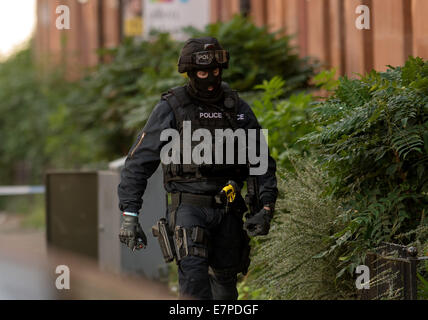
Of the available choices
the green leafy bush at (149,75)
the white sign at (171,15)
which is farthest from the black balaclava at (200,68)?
the white sign at (171,15)

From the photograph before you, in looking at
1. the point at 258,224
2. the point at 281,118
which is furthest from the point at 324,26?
the point at 258,224

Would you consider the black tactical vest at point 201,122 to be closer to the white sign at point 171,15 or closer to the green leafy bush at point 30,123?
the white sign at point 171,15

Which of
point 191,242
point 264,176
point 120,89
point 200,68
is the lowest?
point 191,242

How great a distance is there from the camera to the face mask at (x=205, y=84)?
507 centimetres

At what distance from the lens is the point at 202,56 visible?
16.5 ft

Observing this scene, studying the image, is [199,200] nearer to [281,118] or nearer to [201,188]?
[201,188]

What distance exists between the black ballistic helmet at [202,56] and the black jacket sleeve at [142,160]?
0.31 m

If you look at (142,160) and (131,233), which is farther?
(142,160)

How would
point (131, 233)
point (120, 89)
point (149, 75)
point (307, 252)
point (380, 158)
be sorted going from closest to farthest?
point (131, 233) < point (380, 158) < point (307, 252) < point (149, 75) < point (120, 89)

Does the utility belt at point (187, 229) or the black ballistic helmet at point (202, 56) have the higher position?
the black ballistic helmet at point (202, 56)

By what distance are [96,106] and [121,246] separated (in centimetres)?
668

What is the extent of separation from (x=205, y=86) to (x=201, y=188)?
665 mm

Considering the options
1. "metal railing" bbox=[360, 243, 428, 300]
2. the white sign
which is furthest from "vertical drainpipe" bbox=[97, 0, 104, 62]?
"metal railing" bbox=[360, 243, 428, 300]
